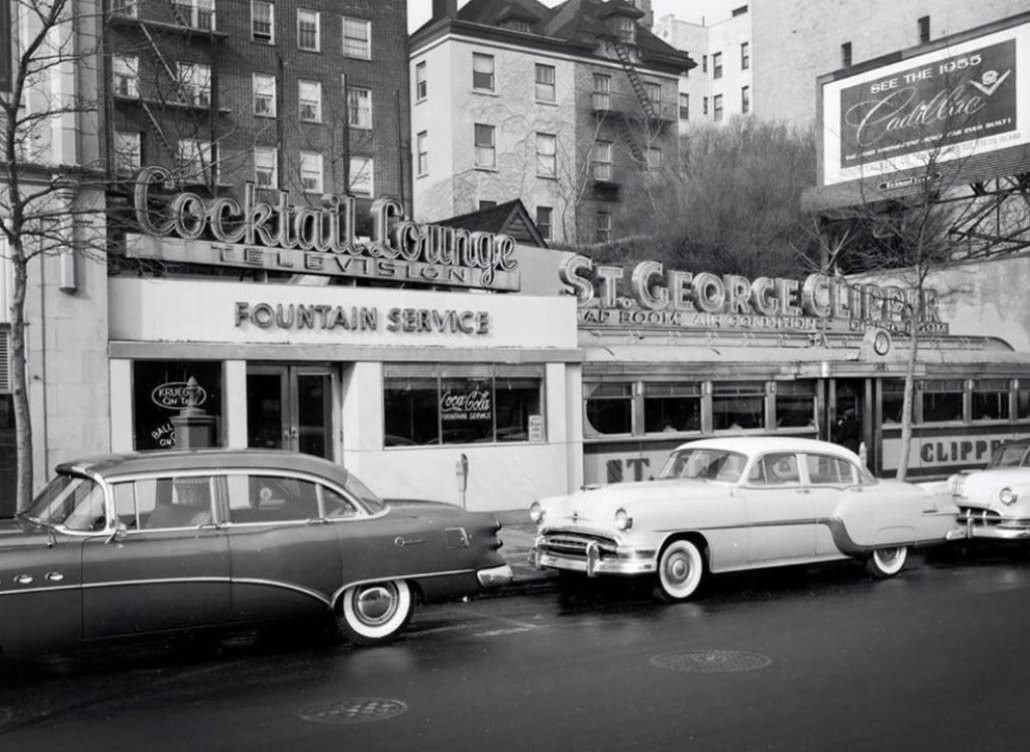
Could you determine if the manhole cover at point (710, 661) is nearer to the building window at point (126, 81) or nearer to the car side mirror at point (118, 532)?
the car side mirror at point (118, 532)

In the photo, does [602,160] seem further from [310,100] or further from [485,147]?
[310,100]

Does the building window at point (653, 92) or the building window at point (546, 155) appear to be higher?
the building window at point (653, 92)

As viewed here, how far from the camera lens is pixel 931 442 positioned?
2219 cm

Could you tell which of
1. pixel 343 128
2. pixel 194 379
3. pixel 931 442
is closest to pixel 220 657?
A: pixel 194 379

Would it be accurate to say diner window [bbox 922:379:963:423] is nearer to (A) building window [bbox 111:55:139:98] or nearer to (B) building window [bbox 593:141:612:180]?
(A) building window [bbox 111:55:139:98]

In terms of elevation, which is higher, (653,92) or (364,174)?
(653,92)

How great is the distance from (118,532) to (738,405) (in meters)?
13.4

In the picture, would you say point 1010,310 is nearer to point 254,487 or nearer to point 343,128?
point 343,128

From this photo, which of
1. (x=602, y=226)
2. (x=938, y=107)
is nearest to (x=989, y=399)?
(x=938, y=107)

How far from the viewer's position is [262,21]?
3712 cm

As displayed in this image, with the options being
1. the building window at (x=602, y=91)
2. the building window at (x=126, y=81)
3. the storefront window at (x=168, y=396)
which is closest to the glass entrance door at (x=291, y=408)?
the storefront window at (x=168, y=396)

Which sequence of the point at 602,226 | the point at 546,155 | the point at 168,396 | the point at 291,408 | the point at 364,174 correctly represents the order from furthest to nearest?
the point at 602,226
the point at 546,155
the point at 364,174
the point at 291,408
the point at 168,396

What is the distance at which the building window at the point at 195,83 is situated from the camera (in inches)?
1230

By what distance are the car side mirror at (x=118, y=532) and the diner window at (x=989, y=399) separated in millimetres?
19238
